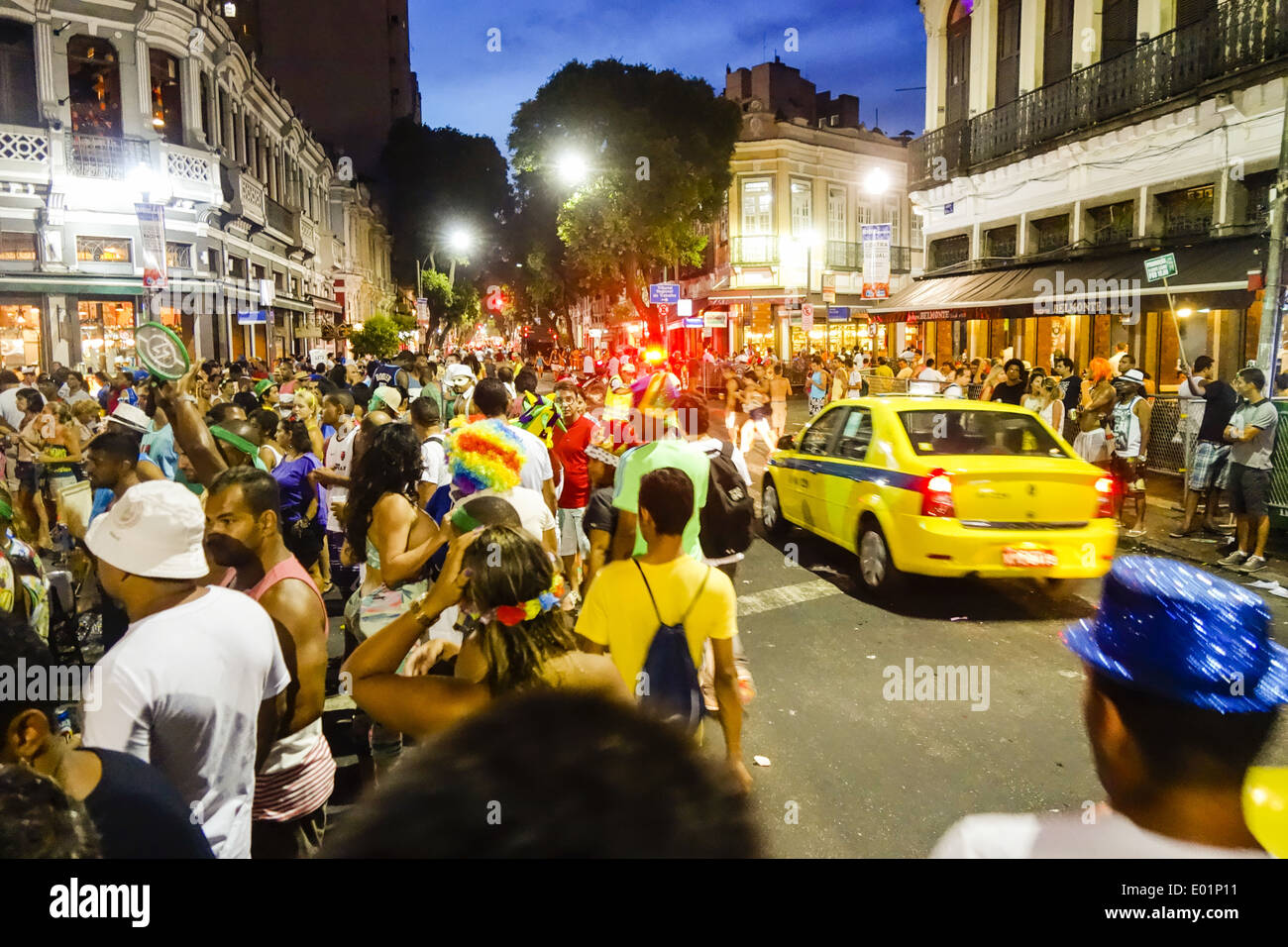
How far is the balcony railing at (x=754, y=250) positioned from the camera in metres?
37.6

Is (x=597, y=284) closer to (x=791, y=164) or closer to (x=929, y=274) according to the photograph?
(x=791, y=164)

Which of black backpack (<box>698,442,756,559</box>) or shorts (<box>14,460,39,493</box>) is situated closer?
black backpack (<box>698,442,756,559</box>)

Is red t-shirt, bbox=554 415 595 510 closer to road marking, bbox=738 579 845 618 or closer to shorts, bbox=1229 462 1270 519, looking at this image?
road marking, bbox=738 579 845 618

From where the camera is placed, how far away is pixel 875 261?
28891 millimetres

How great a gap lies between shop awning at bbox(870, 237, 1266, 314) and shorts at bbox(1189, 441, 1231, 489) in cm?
497

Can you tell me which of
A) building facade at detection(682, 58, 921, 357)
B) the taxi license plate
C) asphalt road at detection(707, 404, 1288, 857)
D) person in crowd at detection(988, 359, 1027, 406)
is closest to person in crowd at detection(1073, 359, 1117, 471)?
asphalt road at detection(707, 404, 1288, 857)

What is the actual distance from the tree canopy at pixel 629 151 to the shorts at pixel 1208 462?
2697 centimetres

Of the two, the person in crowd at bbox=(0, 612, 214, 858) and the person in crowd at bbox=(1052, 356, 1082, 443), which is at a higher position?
the person in crowd at bbox=(1052, 356, 1082, 443)

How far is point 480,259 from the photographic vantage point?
198ft

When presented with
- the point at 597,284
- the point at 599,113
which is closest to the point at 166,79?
the point at 599,113

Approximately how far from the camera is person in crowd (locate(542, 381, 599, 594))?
21.9ft

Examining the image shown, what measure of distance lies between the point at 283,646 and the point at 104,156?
22.1 m
